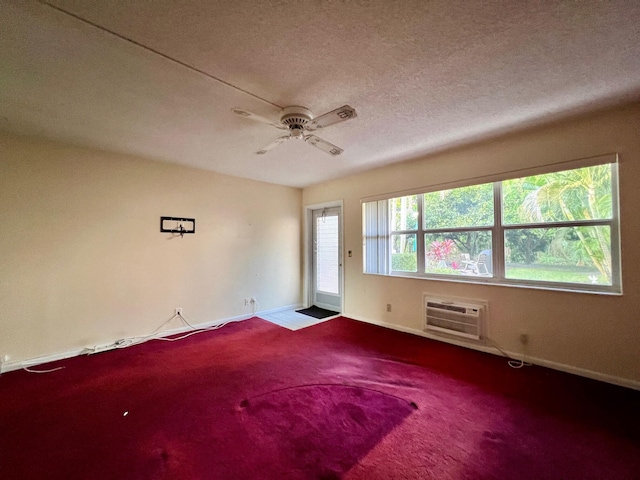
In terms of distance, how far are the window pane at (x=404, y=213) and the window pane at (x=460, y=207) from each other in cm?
16

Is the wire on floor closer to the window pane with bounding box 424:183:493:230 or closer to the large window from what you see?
the large window

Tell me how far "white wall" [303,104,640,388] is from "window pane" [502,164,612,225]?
0.15 metres

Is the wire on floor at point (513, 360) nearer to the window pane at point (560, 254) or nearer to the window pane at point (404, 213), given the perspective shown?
the window pane at point (560, 254)

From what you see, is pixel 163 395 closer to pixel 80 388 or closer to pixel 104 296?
pixel 80 388

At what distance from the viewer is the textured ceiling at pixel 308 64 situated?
129 centimetres

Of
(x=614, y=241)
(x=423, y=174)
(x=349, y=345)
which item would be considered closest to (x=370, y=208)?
(x=423, y=174)

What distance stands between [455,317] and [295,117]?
9.59 feet

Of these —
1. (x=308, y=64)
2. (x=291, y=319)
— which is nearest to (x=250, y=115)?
(x=308, y=64)

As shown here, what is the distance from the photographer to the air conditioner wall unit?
2969 millimetres

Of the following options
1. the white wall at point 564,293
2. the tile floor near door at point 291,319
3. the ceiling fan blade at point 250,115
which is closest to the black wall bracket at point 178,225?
the tile floor near door at point 291,319

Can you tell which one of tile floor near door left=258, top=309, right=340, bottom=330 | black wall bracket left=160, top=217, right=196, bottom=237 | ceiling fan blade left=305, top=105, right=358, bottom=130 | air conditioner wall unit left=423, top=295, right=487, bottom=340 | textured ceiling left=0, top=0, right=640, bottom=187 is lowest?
tile floor near door left=258, top=309, right=340, bottom=330

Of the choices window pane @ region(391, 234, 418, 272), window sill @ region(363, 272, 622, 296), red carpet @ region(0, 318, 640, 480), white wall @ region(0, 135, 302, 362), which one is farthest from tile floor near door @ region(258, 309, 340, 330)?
window sill @ region(363, 272, 622, 296)

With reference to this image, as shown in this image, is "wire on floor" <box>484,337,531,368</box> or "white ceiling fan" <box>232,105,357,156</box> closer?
"white ceiling fan" <box>232,105,357,156</box>

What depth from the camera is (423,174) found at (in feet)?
11.5
